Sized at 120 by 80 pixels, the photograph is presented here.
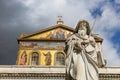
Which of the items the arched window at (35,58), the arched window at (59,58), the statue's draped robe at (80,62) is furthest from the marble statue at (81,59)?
the arched window at (35,58)

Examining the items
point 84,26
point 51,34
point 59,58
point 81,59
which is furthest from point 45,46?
point 81,59

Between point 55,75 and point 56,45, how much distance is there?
9.61m

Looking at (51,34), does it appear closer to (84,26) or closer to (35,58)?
(35,58)

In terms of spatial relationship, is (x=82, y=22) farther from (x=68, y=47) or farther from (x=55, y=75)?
(x=55, y=75)

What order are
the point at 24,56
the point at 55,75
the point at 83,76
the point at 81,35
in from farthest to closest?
the point at 24,56 → the point at 55,75 → the point at 81,35 → the point at 83,76

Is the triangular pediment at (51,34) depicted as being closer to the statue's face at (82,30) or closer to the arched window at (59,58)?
the arched window at (59,58)

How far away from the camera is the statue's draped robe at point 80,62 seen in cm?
575

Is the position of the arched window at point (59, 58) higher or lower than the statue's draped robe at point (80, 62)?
higher

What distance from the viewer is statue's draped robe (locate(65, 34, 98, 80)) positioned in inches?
226

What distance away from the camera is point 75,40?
19.9 ft

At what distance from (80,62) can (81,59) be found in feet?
0.21

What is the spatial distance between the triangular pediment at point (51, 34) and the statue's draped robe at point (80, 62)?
28.9m

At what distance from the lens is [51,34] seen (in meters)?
35.3

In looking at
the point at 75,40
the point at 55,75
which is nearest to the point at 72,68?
the point at 75,40
